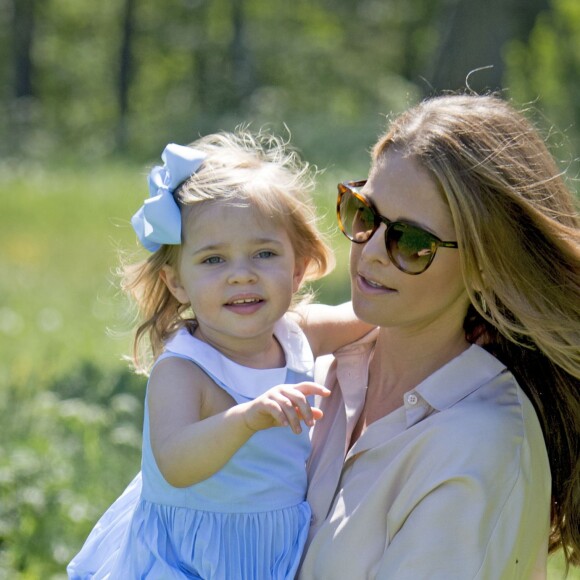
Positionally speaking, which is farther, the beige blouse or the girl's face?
the girl's face

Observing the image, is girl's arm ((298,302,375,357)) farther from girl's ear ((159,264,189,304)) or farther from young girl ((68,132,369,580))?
girl's ear ((159,264,189,304))

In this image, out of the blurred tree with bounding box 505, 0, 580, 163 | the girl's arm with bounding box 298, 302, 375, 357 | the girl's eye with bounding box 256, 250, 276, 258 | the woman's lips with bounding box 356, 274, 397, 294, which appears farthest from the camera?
the blurred tree with bounding box 505, 0, 580, 163

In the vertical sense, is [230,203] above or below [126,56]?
above

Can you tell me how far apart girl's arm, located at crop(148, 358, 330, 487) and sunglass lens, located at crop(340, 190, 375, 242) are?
0.50 m

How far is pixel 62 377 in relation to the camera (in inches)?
266

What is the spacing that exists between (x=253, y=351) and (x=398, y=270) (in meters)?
0.57

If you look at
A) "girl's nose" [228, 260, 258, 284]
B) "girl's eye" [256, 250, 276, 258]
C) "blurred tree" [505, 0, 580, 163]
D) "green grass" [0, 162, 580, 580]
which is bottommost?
"blurred tree" [505, 0, 580, 163]

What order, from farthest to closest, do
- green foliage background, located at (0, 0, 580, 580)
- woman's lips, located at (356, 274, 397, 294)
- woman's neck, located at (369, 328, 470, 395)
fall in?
green foliage background, located at (0, 0, 580, 580)
woman's neck, located at (369, 328, 470, 395)
woman's lips, located at (356, 274, 397, 294)

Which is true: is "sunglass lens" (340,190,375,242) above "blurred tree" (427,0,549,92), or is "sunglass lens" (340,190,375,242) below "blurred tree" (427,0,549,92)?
above

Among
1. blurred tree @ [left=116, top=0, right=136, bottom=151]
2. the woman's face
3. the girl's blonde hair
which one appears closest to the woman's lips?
the woman's face

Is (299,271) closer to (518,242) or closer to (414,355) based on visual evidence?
(414,355)

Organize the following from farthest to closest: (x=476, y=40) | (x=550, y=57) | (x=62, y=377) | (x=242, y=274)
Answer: (x=550, y=57) < (x=476, y=40) < (x=62, y=377) < (x=242, y=274)

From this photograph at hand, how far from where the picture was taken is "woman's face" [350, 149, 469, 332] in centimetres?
277

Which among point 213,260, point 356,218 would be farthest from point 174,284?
point 356,218
